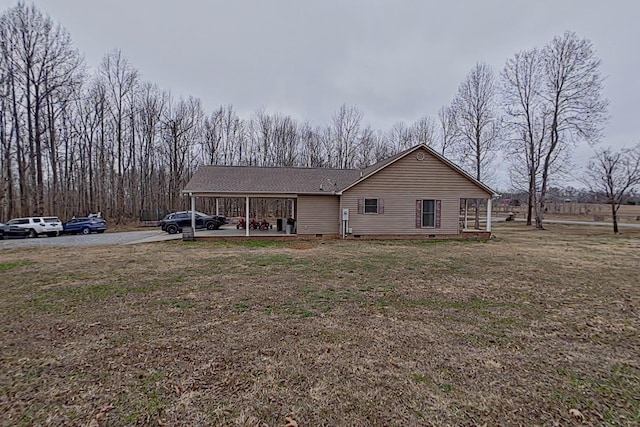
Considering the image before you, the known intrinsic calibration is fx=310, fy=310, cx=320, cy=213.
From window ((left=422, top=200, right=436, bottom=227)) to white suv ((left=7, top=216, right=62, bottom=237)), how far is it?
21680 mm

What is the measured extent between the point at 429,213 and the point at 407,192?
1.64m

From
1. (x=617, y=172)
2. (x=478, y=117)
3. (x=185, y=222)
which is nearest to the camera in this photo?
(x=185, y=222)

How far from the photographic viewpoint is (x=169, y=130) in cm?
3069

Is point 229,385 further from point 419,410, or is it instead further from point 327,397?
point 419,410

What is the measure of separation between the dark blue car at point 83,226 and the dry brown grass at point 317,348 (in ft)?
47.4

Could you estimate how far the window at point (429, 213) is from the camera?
15.8 m

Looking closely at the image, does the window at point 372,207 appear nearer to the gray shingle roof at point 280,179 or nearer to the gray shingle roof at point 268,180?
the gray shingle roof at point 280,179

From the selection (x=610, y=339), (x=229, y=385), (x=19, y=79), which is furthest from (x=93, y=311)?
(x=19, y=79)

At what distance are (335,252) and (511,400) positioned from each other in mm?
8815

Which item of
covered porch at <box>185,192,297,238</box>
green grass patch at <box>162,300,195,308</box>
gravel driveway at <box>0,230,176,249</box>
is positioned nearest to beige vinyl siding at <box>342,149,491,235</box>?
covered porch at <box>185,192,297,238</box>

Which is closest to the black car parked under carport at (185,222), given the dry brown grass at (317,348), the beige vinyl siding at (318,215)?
the beige vinyl siding at (318,215)

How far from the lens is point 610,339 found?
13.4 ft

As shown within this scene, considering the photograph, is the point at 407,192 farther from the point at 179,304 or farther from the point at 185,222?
the point at 185,222

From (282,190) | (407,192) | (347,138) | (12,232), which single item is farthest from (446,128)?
(12,232)
